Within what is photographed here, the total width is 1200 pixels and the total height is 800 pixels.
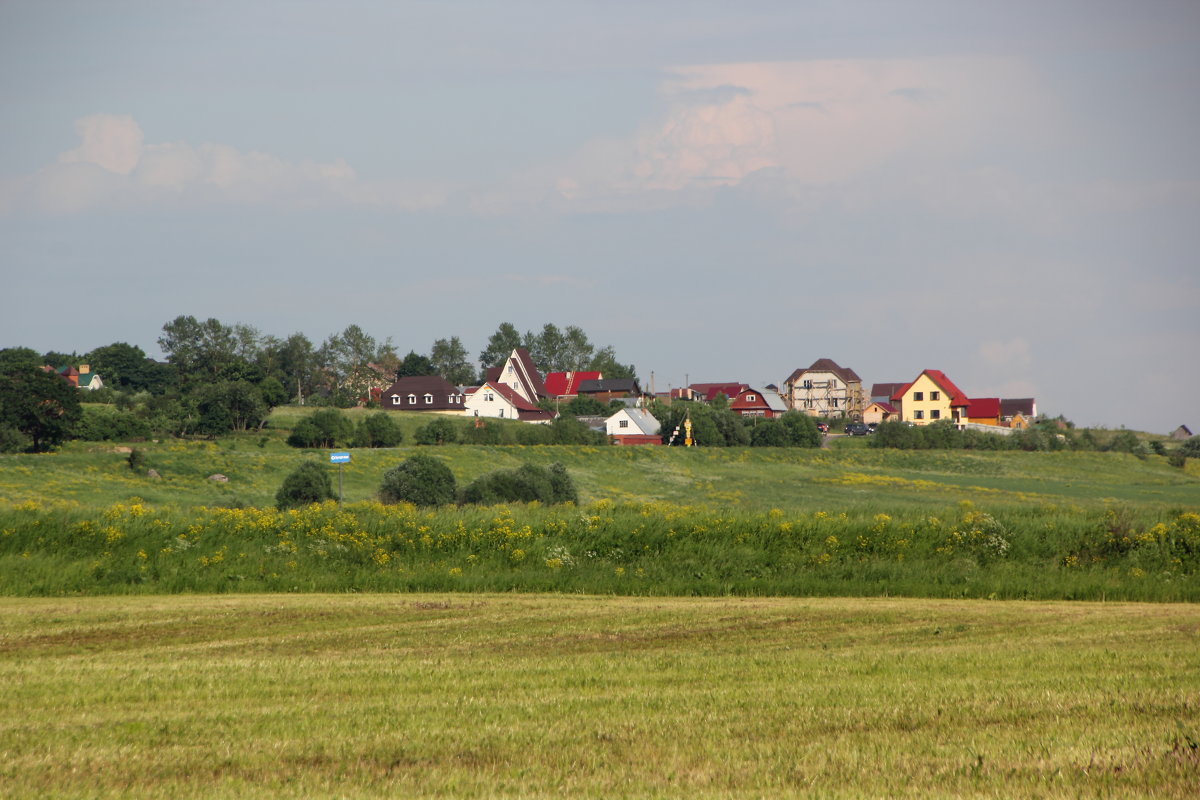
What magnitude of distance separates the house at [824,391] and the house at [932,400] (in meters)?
31.0

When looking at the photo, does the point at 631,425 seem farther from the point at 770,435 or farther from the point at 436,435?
the point at 436,435

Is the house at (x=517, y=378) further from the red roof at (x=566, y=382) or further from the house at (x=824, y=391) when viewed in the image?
the house at (x=824, y=391)

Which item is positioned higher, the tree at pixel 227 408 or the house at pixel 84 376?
the house at pixel 84 376

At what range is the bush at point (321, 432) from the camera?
→ 83.4 m

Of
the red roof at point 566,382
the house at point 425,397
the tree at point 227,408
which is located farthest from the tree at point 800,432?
the red roof at point 566,382

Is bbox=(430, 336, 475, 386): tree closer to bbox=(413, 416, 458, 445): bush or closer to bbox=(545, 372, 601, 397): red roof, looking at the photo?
bbox=(545, 372, 601, 397): red roof

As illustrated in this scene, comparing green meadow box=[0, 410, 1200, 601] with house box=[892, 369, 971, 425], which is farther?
house box=[892, 369, 971, 425]

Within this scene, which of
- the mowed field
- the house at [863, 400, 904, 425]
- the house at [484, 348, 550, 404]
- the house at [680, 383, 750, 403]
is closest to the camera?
the mowed field

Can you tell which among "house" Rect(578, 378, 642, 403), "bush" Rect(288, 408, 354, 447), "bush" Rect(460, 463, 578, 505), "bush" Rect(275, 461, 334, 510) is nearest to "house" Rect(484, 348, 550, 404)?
"house" Rect(578, 378, 642, 403)

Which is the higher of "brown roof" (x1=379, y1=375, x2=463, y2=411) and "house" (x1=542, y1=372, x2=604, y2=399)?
"house" (x1=542, y1=372, x2=604, y2=399)

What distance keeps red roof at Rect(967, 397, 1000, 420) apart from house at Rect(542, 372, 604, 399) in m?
54.6

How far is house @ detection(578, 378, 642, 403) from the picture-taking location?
154 metres

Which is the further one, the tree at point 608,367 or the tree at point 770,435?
the tree at point 608,367

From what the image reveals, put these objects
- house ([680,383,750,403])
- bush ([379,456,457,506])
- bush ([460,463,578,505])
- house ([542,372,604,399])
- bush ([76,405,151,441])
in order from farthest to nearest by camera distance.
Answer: house ([680,383,750,403]), house ([542,372,604,399]), bush ([76,405,151,441]), bush ([379,456,457,506]), bush ([460,463,578,505])
